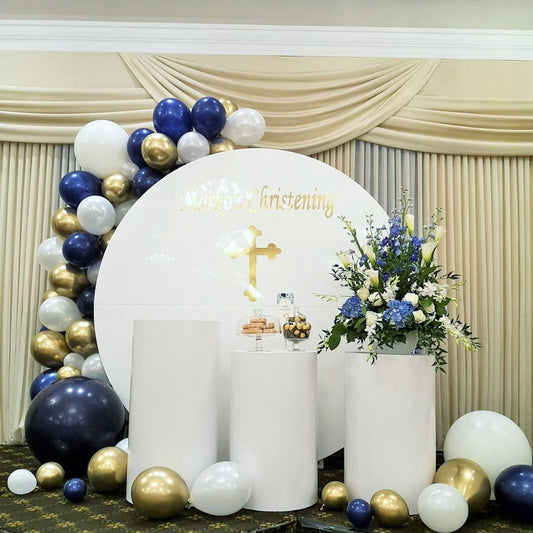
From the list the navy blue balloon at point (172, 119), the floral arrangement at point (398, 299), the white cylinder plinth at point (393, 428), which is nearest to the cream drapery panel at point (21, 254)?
the navy blue balloon at point (172, 119)

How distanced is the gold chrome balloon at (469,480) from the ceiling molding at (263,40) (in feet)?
9.25

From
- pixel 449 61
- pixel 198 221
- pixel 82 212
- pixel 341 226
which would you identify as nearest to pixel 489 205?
pixel 449 61

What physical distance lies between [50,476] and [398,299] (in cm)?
166

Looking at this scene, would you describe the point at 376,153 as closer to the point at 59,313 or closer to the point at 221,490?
the point at 59,313

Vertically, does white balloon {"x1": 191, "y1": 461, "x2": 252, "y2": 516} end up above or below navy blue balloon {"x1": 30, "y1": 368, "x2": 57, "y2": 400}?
below

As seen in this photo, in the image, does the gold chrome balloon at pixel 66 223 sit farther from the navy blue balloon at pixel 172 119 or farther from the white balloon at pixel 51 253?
the navy blue balloon at pixel 172 119

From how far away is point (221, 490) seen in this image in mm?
2127

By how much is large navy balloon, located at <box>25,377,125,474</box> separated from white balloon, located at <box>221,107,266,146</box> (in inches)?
62.7

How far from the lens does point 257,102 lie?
154 inches

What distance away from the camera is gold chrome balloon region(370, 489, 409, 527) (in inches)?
81.4

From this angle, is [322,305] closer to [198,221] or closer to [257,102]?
[198,221]

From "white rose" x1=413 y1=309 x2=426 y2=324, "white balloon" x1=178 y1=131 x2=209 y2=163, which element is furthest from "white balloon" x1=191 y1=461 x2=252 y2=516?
"white balloon" x1=178 y1=131 x2=209 y2=163

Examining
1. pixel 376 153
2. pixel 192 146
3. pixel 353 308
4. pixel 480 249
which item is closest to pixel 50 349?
pixel 192 146

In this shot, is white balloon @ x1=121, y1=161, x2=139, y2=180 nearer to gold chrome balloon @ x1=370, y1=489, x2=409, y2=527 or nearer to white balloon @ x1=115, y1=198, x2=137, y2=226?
white balloon @ x1=115, y1=198, x2=137, y2=226
